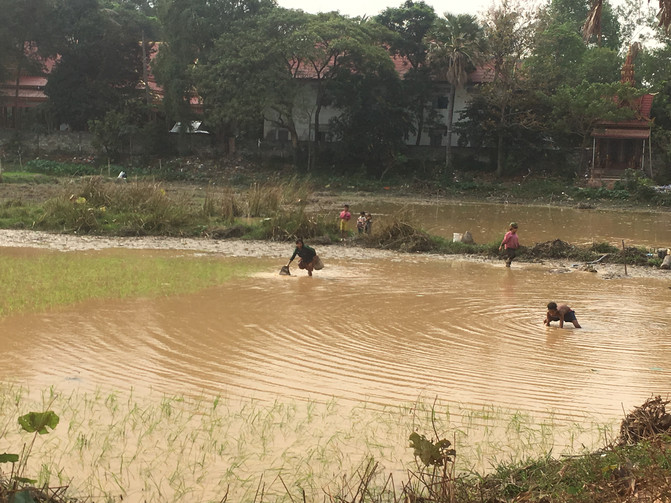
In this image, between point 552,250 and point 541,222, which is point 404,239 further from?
point 541,222

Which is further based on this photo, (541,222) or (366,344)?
(541,222)

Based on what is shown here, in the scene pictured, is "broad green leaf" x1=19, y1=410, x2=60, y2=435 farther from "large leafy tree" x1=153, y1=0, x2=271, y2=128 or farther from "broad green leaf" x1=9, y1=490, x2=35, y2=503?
"large leafy tree" x1=153, y1=0, x2=271, y2=128

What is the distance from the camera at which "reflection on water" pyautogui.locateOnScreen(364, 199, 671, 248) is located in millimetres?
24398

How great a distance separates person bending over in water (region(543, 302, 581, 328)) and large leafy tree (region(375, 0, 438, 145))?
31117mm

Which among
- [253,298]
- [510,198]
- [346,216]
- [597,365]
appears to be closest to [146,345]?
[253,298]

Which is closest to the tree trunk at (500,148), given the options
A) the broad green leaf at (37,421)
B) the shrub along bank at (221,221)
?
the shrub along bank at (221,221)

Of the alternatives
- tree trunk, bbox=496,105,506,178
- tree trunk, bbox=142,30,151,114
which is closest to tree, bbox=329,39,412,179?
tree trunk, bbox=496,105,506,178

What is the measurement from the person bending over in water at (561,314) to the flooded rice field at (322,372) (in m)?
0.16

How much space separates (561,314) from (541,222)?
17.8 metres

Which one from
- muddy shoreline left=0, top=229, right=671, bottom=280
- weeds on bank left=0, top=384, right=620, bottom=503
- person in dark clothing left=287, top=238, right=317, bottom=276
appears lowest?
weeds on bank left=0, top=384, right=620, bottom=503

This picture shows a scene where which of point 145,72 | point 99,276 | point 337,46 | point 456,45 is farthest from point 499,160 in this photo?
point 99,276

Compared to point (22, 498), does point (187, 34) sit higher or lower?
higher

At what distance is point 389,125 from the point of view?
135ft

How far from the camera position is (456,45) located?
39.9m
